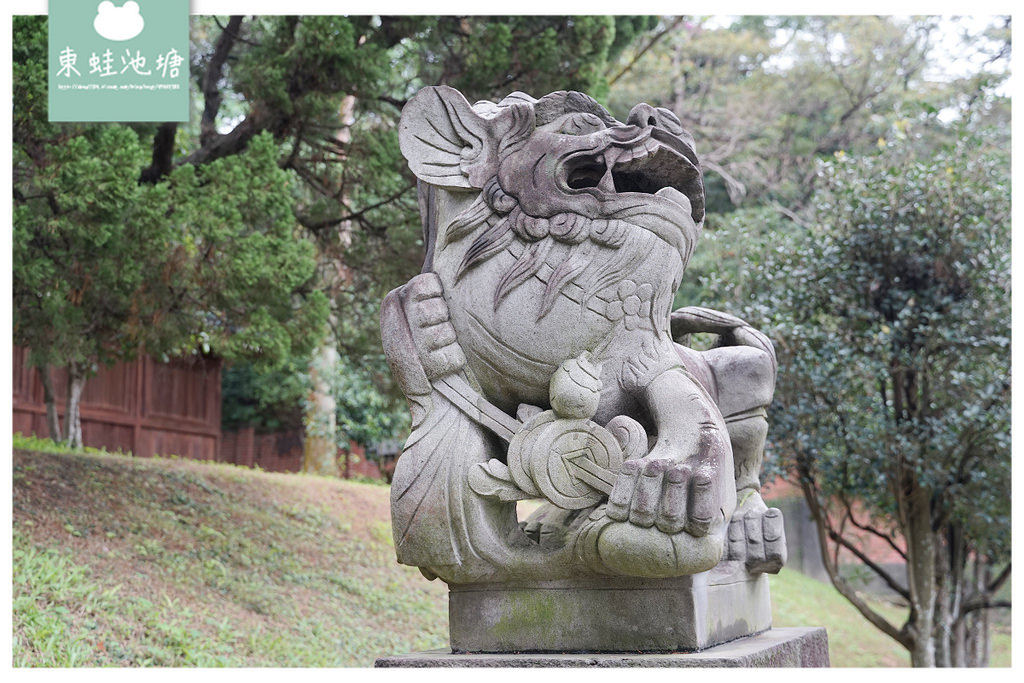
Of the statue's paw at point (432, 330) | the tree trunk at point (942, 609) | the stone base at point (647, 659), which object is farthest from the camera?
the tree trunk at point (942, 609)

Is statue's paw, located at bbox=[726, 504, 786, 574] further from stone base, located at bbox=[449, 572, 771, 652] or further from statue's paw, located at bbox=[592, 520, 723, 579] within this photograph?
statue's paw, located at bbox=[592, 520, 723, 579]

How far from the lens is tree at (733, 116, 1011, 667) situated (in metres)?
6.00

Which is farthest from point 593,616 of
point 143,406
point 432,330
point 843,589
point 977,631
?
point 143,406

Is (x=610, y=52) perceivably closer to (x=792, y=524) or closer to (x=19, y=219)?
(x=19, y=219)

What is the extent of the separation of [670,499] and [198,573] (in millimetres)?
3736

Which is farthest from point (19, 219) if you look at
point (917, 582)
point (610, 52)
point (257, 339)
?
point (917, 582)

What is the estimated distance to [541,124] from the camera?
291 centimetres

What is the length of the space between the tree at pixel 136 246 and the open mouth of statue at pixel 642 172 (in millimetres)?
2459

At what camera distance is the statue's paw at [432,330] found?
9.05 feet

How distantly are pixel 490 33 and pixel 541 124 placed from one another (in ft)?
9.07

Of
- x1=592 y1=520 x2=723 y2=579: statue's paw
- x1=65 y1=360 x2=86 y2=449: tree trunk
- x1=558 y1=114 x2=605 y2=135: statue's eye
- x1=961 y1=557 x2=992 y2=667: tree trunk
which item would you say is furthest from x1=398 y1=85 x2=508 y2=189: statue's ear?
x1=65 y1=360 x2=86 y2=449: tree trunk

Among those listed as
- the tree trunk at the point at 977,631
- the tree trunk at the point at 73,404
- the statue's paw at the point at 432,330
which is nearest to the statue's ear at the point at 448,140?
the statue's paw at the point at 432,330

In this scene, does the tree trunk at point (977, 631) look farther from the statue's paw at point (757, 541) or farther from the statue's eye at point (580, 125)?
the statue's eye at point (580, 125)

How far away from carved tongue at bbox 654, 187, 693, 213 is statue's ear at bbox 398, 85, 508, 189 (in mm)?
468
